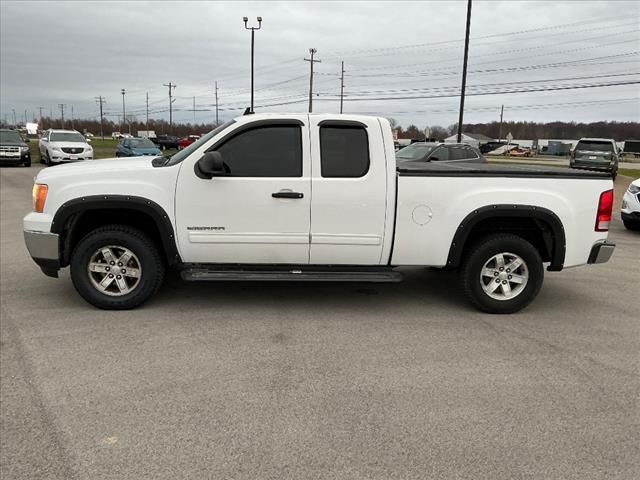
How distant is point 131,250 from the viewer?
509 centimetres

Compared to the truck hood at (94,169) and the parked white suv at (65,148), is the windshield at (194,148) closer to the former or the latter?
the truck hood at (94,169)

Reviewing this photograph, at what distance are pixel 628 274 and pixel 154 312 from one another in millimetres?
6228

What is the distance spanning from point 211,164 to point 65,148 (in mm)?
21400

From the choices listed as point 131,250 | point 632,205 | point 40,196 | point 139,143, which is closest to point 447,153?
Answer: point 632,205

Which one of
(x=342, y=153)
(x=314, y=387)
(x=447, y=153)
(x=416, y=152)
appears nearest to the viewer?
(x=314, y=387)

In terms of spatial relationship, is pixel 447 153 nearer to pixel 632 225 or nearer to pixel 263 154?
pixel 632 225

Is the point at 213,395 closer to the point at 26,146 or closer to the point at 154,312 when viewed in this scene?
the point at 154,312

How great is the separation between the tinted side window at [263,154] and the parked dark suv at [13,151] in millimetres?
23164

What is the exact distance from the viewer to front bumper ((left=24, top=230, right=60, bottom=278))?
4984mm

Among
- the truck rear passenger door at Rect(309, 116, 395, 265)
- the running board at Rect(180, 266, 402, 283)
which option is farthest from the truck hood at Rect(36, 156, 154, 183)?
the truck rear passenger door at Rect(309, 116, 395, 265)

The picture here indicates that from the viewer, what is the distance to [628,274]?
23.8ft

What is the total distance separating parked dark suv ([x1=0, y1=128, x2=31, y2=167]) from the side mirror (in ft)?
76.2

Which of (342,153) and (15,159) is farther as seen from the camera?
(15,159)

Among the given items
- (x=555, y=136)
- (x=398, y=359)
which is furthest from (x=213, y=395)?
(x=555, y=136)
